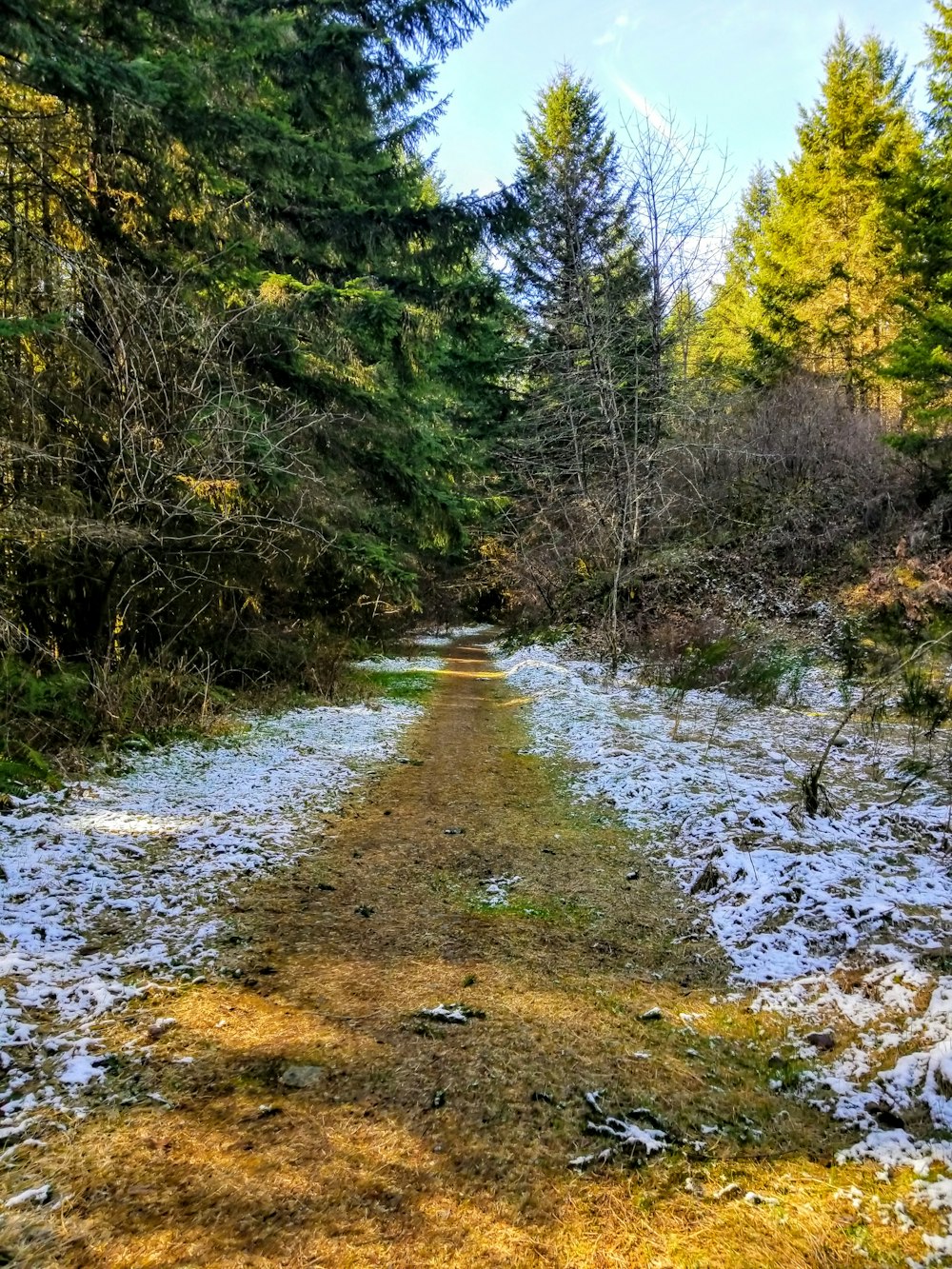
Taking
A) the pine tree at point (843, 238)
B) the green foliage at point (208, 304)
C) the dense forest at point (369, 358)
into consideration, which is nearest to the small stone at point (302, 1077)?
the green foliage at point (208, 304)

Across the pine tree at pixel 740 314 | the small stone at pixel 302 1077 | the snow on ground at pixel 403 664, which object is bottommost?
the snow on ground at pixel 403 664

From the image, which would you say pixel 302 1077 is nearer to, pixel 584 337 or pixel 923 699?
pixel 923 699

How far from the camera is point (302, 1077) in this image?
8.45 feet

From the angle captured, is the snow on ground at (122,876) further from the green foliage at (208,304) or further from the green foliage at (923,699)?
the green foliage at (923,699)

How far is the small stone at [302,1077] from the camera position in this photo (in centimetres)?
253

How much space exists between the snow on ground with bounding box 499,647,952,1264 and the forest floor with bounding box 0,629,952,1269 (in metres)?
0.17

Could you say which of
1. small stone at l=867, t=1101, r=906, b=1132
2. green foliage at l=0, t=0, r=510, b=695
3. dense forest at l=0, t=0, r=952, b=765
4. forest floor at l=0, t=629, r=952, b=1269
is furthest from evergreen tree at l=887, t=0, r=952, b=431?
small stone at l=867, t=1101, r=906, b=1132

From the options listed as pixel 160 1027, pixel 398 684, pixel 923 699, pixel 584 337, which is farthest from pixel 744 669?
pixel 160 1027

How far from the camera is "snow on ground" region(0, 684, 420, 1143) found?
269 cm

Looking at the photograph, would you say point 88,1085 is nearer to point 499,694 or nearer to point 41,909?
point 41,909

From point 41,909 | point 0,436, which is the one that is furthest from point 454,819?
point 0,436

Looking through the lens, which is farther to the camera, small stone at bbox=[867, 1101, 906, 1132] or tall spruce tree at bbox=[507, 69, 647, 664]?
tall spruce tree at bbox=[507, 69, 647, 664]

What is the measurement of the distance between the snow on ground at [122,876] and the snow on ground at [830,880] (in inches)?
113

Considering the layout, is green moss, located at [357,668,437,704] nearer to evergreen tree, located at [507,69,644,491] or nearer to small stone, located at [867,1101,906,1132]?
evergreen tree, located at [507,69,644,491]
